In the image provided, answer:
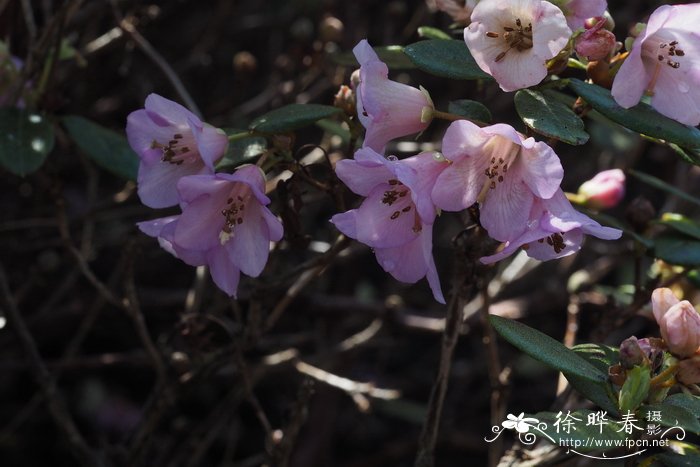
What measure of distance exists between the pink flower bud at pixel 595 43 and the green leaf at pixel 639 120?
5cm

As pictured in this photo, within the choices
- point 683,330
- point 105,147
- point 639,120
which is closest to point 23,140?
point 105,147

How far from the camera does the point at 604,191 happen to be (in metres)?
1.65

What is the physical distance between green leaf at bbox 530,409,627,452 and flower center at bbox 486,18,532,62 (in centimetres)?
50

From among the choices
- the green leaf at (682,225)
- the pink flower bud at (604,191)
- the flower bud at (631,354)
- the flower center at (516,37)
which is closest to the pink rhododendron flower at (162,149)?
the flower center at (516,37)

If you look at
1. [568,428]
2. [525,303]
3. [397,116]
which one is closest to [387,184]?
[397,116]

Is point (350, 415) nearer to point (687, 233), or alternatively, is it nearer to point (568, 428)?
point (687, 233)

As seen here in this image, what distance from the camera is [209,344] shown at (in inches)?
68.1

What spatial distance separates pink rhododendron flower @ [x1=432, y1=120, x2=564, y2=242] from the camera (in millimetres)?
1168

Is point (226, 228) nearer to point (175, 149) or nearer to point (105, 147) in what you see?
point (175, 149)

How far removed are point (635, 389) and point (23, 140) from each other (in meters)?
1.20

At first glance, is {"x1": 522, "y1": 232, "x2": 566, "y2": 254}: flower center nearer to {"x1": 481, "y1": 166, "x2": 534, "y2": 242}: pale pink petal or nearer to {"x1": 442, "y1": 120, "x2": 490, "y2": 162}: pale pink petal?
{"x1": 481, "y1": 166, "x2": 534, "y2": 242}: pale pink petal

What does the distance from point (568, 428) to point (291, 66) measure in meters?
1.68

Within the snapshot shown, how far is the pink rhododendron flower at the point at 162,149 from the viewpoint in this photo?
133 cm

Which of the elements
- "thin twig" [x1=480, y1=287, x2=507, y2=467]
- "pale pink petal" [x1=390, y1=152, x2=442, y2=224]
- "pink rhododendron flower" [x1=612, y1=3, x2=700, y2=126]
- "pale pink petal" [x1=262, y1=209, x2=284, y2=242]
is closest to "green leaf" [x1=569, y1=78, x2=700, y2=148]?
"pink rhododendron flower" [x1=612, y1=3, x2=700, y2=126]
